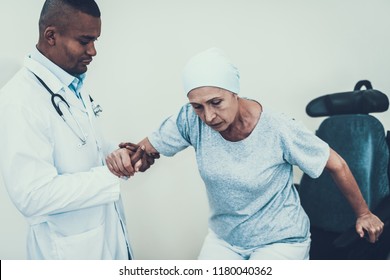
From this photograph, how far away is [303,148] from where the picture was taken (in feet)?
3.31

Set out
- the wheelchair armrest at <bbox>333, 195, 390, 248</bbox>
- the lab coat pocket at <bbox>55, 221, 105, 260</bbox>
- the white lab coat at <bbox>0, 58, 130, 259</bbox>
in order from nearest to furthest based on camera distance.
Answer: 1. the white lab coat at <bbox>0, 58, 130, 259</bbox>
2. the lab coat pocket at <bbox>55, 221, 105, 260</bbox>
3. the wheelchair armrest at <bbox>333, 195, 390, 248</bbox>

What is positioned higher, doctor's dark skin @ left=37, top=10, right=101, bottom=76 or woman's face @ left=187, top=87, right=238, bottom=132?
doctor's dark skin @ left=37, top=10, right=101, bottom=76

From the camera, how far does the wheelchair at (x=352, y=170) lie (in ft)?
4.12

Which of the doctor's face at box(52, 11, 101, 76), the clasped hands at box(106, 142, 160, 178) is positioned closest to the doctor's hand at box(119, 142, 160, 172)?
the clasped hands at box(106, 142, 160, 178)

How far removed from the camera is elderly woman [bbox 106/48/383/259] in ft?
3.19

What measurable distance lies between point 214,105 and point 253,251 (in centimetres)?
42

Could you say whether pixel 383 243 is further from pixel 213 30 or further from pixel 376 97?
pixel 213 30

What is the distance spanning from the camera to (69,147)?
0.99m

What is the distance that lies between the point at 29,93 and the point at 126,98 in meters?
0.40

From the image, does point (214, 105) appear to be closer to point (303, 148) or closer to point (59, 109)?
point (303, 148)

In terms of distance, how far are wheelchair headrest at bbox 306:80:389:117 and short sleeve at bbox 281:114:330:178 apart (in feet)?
1.29

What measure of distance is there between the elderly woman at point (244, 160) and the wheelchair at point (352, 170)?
0.75 ft

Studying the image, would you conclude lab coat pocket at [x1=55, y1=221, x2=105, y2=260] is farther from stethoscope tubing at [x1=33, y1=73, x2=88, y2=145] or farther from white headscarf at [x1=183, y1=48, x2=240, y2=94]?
white headscarf at [x1=183, y1=48, x2=240, y2=94]
